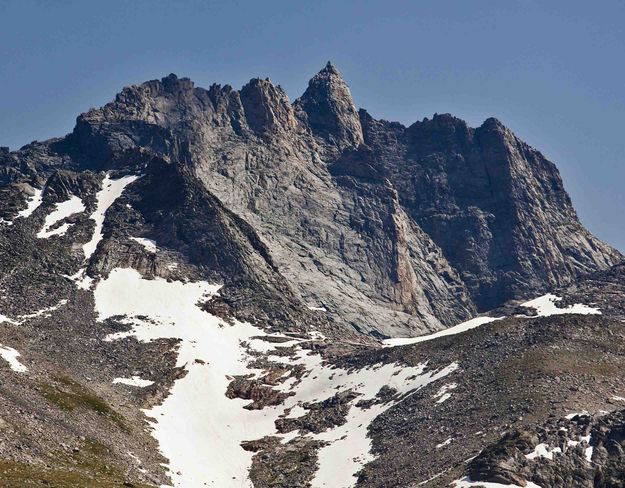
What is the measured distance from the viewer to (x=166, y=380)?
150000 mm

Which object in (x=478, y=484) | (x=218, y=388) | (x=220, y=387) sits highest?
(x=220, y=387)

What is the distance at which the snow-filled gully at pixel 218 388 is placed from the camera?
399 feet

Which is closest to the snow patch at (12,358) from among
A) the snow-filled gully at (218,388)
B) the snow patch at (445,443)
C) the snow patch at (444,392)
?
the snow-filled gully at (218,388)

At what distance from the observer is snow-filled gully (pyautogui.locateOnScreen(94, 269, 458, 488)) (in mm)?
121625

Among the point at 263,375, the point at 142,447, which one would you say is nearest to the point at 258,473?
the point at 142,447

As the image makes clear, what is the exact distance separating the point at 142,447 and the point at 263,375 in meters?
44.7

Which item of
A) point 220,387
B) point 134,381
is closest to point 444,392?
point 220,387

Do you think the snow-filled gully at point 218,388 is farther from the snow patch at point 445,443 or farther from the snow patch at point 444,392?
the snow patch at point 445,443

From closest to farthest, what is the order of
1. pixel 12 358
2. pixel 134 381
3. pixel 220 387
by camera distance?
pixel 12 358 < pixel 134 381 < pixel 220 387

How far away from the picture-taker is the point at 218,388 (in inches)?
6024

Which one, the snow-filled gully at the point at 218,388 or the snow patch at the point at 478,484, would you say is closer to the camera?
the snow patch at the point at 478,484

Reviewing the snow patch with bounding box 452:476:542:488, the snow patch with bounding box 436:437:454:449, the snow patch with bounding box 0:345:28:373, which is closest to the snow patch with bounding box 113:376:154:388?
the snow patch with bounding box 0:345:28:373

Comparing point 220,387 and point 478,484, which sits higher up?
point 220,387

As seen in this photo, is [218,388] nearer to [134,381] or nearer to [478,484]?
[134,381]
